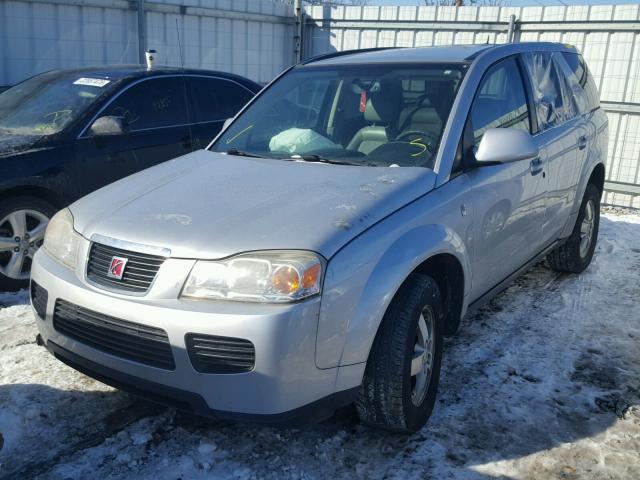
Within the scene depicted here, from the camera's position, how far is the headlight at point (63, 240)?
9.52 feet

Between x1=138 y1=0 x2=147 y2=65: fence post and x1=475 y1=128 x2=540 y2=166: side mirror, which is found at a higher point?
x1=138 y1=0 x2=147 y2=65: fence post

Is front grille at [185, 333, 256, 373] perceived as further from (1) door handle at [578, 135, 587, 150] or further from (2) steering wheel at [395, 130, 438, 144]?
(1) door handle at [578, 135, 587, 150]

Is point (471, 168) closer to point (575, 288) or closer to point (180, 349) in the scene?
point (180, 349)

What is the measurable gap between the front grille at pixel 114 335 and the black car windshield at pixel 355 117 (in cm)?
141

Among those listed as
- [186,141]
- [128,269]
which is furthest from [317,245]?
[186,141]

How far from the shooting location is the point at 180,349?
246 cm

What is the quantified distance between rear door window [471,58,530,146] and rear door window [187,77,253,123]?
9.56 feet

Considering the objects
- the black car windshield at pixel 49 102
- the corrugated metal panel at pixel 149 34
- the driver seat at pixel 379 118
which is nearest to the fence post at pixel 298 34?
the corrugated metal panel at pixel 149 34

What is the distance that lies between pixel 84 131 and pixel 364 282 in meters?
3.33

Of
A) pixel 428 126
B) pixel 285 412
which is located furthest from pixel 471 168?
pixel 285 412

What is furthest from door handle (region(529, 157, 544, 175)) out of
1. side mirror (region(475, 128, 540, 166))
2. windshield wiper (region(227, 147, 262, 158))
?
windshield wiper (region(227, 147, 262, 158))

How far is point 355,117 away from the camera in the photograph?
3754 mm

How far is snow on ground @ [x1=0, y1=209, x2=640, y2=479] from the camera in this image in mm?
2809

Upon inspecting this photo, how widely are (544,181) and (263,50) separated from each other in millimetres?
8054
